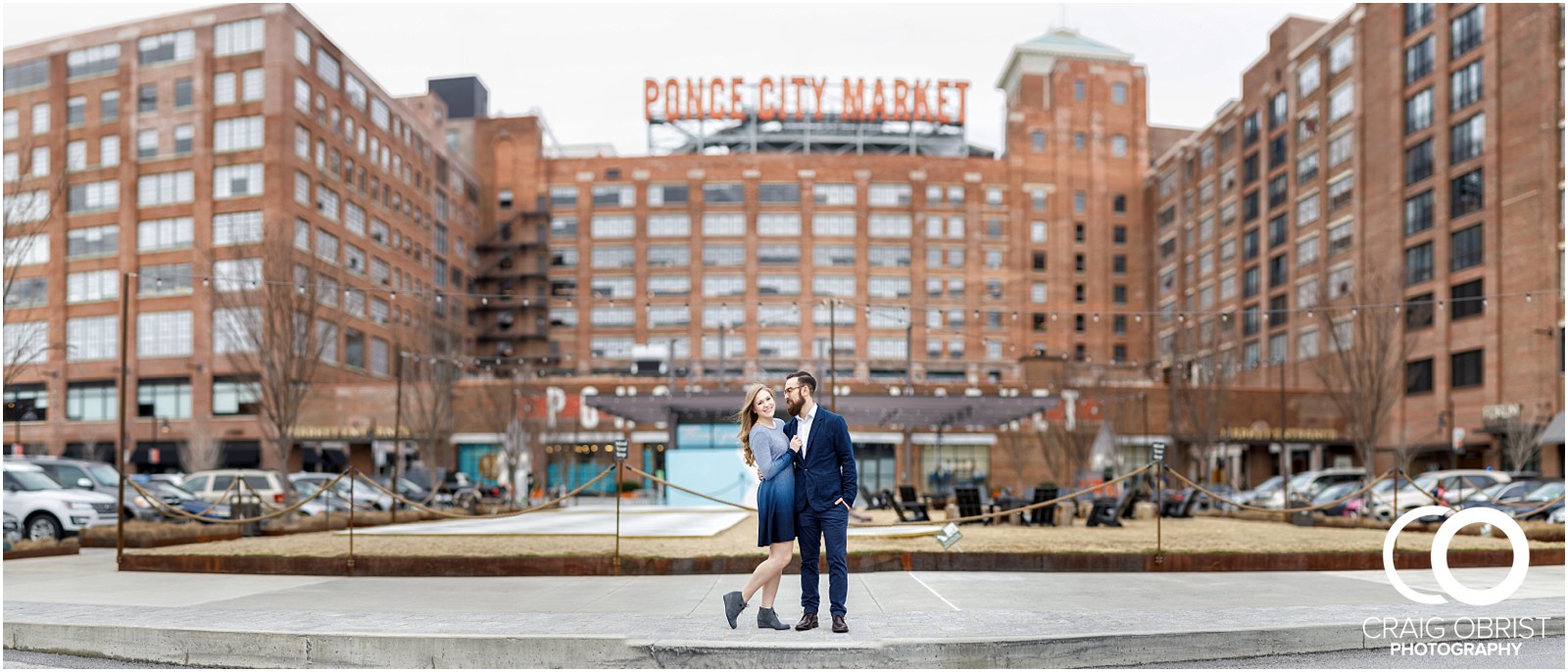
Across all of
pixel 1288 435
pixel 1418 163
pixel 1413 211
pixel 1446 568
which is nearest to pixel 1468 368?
pixel 1413 211

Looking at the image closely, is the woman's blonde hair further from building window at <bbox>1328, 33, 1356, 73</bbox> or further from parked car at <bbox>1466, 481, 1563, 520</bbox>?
building window at <bbox>1328, 33, 1356, 73</bbox>

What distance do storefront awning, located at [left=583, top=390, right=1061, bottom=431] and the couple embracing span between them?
27.9 metres

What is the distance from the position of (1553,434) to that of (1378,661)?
48.4m

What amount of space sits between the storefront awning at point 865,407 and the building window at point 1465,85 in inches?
1100

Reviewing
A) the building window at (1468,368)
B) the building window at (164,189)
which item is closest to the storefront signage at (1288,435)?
the building window at (1468,368)

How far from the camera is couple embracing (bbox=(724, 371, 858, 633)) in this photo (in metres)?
8.38

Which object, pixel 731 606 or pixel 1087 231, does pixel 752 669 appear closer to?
pixel 731 606

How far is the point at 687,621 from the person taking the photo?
912cm

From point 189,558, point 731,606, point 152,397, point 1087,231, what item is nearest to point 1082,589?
point 731,606

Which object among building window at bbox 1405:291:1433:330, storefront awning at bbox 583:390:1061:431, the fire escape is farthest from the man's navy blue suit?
the fire escape

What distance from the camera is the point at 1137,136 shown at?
102562mm

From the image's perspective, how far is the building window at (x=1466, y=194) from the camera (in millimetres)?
57094

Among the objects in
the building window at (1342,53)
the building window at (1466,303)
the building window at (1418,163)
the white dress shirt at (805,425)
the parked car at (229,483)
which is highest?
the building window at (1342,53)

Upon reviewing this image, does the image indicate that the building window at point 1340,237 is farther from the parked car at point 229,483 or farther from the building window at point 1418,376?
the parked car at point 229,483
